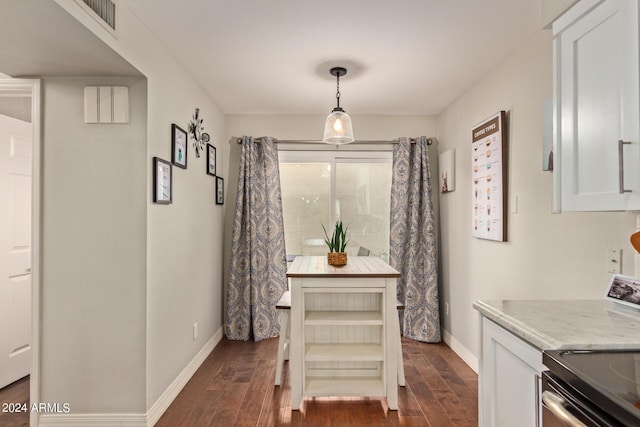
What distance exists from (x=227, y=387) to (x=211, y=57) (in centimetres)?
241

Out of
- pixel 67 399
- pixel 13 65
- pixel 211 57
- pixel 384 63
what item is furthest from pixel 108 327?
pixel 384 63

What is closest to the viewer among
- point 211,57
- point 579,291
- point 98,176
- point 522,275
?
point 579,291

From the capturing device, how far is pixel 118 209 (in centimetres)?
224

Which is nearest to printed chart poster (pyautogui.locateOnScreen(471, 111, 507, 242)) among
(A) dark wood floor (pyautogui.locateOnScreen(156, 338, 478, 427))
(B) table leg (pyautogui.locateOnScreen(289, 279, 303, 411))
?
(A) dark wood floor (pyautogui.locateOnScreen(156, 338, 478, 427))

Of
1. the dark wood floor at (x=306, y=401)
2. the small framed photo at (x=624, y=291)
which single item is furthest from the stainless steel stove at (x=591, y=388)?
the dark wood floor at (x=306, y=401)

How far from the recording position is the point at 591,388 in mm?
893

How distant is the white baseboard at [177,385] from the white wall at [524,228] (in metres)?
2.31

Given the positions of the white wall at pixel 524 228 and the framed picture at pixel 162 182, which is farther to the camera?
the framed picture at pixel 162 182

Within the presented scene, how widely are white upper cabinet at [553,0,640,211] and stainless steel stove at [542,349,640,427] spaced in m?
0.49

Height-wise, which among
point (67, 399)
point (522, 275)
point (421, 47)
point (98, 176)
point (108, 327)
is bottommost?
point (67, 399)

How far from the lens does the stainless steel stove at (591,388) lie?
0.83 m

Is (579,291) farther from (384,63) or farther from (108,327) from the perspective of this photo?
(108,327)

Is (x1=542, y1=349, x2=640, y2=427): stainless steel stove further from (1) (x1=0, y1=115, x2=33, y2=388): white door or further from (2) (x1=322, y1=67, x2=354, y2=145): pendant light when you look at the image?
Answer: (1) (x1=0, y1=115, x2=33, y2=388): white door

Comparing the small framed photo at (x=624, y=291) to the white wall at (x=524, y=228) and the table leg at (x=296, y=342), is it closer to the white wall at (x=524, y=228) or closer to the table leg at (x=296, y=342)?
the white wall at (x=524, y=228)
